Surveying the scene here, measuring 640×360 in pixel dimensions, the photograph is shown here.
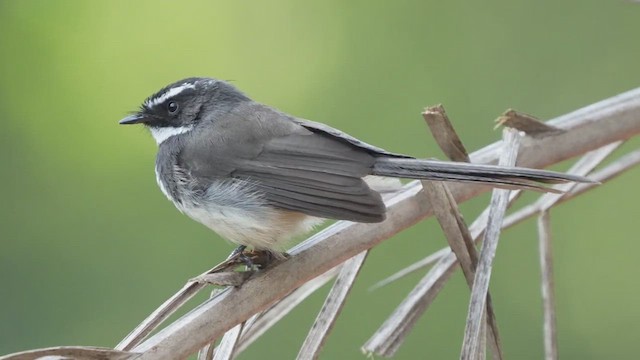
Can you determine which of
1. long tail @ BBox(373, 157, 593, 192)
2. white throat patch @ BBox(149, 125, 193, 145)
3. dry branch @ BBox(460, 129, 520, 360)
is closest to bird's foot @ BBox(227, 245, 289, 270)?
long tail @ BBox(373, 157, 593, 192)

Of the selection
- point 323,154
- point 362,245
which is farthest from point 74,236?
point 362,245

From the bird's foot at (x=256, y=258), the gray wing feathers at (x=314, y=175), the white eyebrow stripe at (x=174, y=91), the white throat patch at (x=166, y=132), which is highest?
the white eyebrow stripe at (x=174, y=91)

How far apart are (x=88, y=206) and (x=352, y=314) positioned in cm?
106

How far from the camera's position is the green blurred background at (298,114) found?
3629 mm

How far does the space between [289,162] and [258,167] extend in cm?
9

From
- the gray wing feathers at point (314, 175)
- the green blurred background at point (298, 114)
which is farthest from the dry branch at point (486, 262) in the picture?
the green blurred background at point (298, 114)

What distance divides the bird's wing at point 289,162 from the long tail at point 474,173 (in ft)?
0.24

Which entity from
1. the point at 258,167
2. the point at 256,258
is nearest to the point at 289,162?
the point at 258,167

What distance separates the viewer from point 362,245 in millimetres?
1857

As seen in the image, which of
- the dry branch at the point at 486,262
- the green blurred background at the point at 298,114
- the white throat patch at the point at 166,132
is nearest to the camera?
the dry branch at the point at 486,262

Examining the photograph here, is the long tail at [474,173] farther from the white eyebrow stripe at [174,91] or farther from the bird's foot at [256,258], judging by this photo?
the white eyebrow stripe at [174,91]

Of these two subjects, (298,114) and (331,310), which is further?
(298,114)

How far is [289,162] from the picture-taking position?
2184mm

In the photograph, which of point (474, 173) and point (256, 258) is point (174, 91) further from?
point (474, 173)
